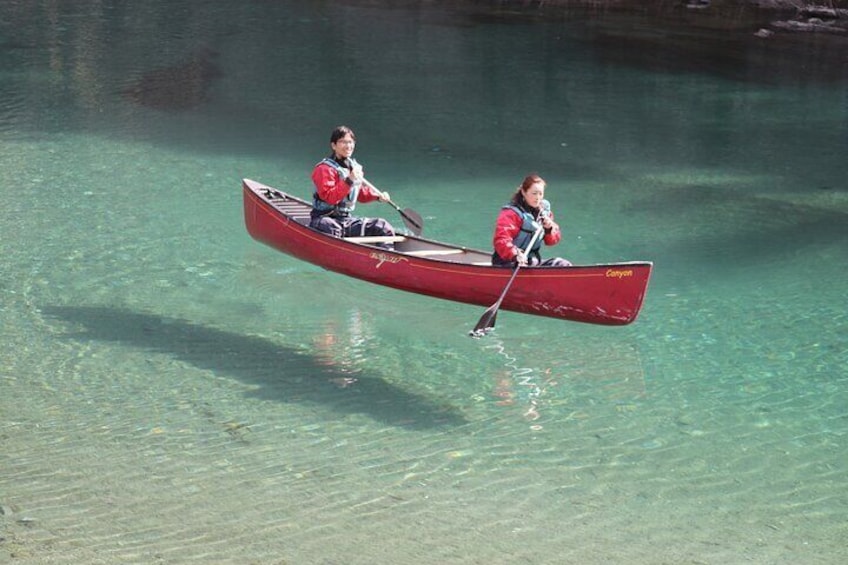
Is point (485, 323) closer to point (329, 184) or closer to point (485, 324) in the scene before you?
point (485, 324)

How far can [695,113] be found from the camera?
1914cm

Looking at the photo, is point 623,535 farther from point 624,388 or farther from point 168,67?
point 168,67

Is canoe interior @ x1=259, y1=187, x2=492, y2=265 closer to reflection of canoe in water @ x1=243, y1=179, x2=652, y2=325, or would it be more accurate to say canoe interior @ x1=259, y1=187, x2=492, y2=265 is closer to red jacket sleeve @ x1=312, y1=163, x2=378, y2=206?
reflection of canoe in water @ x1=243, y1=179, x2=652, y2=325

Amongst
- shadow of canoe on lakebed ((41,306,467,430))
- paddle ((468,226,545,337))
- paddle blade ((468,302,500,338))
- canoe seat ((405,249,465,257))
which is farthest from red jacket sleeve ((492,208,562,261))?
shadow of canoe on lakebed ((41,306,467,430))

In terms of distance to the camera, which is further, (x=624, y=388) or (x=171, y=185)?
(x=171, y=185)

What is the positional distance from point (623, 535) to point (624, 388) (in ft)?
7.46

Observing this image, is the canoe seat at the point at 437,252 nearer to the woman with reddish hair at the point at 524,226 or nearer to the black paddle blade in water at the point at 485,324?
the woman with reddish hair at the point at 524,226

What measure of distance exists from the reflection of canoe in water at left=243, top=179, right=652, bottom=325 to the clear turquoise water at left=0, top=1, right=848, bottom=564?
392mm

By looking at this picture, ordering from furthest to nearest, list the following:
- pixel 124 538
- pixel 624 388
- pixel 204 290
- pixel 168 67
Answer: pixel 168 67 → pixel 204 290 → pixel 624 388 → pixel 124 538

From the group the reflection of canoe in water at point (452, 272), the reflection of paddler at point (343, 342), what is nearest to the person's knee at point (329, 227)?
the reflection of canoe in water at point (452, 272)

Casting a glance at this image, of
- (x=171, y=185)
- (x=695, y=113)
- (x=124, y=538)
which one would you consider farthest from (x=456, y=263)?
(x=695, y=113)

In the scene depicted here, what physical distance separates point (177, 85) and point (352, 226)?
9601mm

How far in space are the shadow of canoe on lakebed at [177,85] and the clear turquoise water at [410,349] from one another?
0.11m

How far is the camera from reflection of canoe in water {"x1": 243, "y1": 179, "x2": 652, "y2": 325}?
909 centimetres
